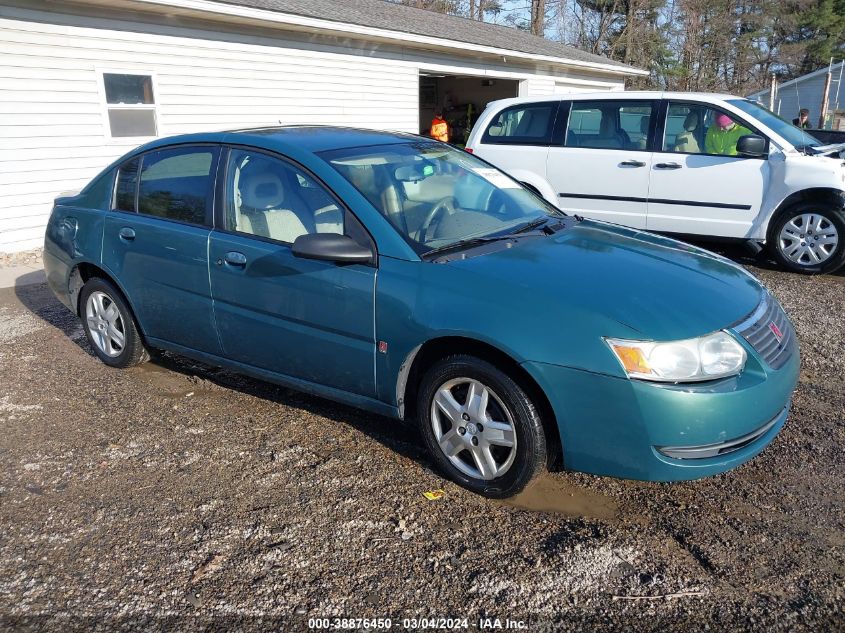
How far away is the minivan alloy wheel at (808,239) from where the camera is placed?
6.82 metres

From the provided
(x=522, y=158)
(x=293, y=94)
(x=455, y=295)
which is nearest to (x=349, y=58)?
(x=293, y=94)

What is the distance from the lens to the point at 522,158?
8.18 m

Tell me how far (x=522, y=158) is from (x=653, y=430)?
5.92m

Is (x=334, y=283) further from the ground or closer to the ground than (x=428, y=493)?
further from the ground

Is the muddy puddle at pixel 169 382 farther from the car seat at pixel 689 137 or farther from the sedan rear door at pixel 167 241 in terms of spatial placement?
the car seat at pixel 689 137

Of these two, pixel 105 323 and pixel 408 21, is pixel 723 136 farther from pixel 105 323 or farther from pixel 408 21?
pixel 408 21

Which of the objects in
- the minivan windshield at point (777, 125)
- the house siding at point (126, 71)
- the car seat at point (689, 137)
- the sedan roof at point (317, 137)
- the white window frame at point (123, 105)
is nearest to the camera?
the sedan roof at point (317, 137)

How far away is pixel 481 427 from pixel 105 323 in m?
3.11

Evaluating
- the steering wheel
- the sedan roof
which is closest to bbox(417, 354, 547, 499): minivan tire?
the steering wheel

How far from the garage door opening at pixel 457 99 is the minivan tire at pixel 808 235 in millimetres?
15104

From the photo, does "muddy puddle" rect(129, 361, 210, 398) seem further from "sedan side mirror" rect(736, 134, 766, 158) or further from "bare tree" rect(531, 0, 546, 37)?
"bare tree" rect(531, 0, 546, 37)

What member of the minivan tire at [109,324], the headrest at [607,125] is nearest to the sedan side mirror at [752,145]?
the headrest at [607,125]

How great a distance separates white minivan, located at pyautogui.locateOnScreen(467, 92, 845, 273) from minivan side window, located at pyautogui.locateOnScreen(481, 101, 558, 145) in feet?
0.04

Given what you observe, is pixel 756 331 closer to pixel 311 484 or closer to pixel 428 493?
pixel 428 493
